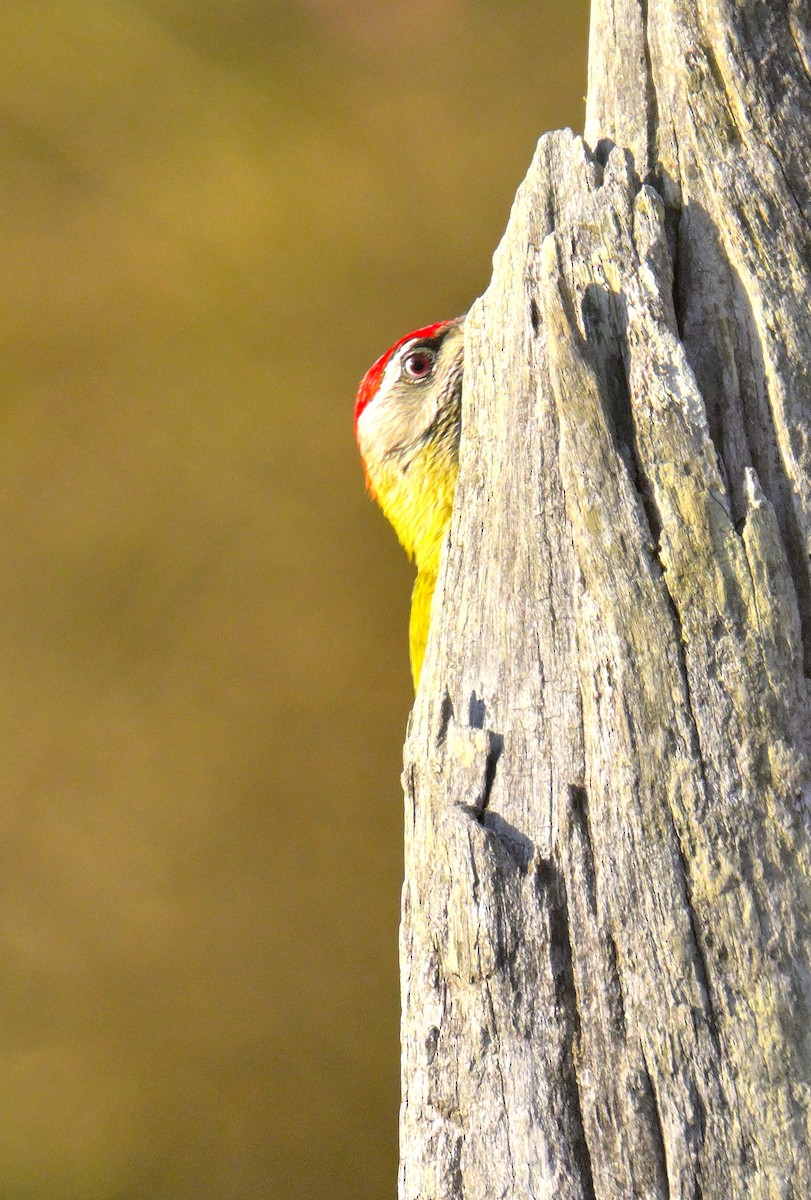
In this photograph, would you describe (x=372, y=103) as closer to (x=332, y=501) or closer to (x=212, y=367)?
(x=212, y=367)

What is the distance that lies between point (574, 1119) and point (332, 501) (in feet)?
3.11

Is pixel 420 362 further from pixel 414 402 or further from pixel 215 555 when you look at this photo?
pixel 215 555

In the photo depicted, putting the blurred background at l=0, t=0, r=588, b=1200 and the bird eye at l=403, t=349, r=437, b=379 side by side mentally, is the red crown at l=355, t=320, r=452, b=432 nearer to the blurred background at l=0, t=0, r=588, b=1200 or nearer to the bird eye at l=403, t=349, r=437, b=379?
the bird eye at l=403, t=349, r=437, b=379

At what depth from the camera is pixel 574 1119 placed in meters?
0.79

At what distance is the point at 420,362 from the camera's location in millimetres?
1116

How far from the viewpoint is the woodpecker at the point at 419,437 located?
3.57 ft

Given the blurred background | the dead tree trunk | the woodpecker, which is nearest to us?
the dead tree trunk

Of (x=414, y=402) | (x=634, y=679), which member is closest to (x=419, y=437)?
(x=414, y=402)

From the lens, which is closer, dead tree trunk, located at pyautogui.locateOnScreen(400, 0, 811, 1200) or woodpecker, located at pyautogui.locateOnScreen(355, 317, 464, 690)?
dead tree trunk, located at pyautogui.locateOnScreen(400, 0, 811, 1200)

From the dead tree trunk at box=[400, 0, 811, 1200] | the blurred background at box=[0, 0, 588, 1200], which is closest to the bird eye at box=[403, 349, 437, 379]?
the dead tree trunk at box=[400, 0, 811, 1200]

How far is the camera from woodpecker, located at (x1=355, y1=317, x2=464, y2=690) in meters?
1.09

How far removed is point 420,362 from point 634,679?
1.64ft

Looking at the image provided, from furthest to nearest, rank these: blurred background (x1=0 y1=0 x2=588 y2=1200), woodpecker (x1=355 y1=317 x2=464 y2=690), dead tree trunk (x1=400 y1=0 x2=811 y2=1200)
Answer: blurred background (x1=0 y1=0 x2=588 y2=1200)
woodpecker (x1=355 y1=317 x2=464 y2=690)
dead tree trunk (x1=400 y1=0 x2=811 y2=1200)

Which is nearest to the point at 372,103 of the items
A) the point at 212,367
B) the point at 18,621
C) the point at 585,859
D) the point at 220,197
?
the point at 220,197
